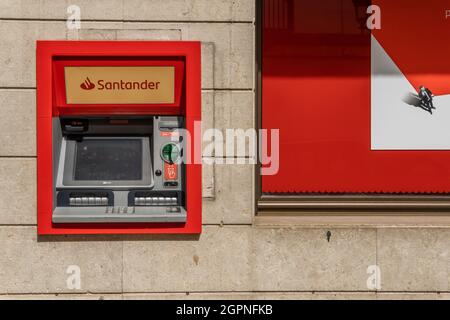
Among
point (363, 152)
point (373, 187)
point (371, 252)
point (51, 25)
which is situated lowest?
point (371, 252)

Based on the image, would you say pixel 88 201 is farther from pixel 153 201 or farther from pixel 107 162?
pixel 153 201

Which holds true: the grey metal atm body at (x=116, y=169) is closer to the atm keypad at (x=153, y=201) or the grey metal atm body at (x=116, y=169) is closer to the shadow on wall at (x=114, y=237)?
the atm keypad at (x=153, y=201)

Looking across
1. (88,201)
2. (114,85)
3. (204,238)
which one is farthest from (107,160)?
(204,238)

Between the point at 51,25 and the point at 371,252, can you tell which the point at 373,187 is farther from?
the point at 51,25

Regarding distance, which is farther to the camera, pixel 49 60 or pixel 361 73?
pixel 361 73

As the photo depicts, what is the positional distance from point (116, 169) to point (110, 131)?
1.11 feet

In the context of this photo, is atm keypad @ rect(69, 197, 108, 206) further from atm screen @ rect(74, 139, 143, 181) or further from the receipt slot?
atm screen @ rect(74, 139, 143, 181)

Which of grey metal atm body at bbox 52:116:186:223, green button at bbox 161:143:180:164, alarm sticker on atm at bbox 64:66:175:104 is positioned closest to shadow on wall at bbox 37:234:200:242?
grey metal atm body at bbox 52:116:186:223

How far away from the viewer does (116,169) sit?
4.83m

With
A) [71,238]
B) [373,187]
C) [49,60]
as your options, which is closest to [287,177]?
[373,187]

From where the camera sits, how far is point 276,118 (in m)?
5.25

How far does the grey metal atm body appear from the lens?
4.83 metres

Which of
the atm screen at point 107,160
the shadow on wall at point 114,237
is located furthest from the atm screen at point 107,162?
the shadow on wall at point 114,237
